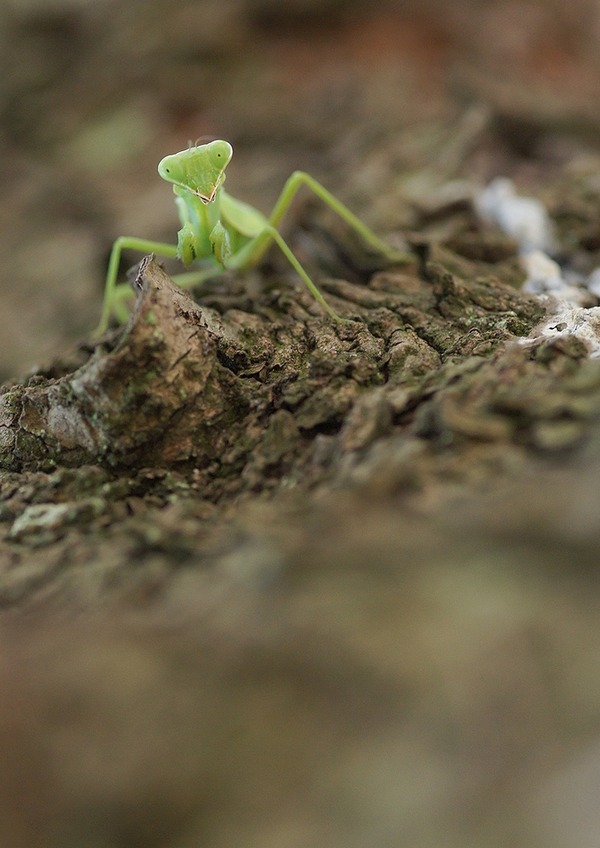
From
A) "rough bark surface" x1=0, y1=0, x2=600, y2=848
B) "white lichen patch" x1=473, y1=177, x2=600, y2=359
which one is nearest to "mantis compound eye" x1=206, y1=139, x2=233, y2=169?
"rough bark surface" x1=0, y1=0, x2=600, y2=848

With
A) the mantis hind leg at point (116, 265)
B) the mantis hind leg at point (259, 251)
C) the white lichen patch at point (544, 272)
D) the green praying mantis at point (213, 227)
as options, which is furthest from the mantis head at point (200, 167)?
the white lichen patch at point (544, 272)

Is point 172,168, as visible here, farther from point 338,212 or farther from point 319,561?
point 319,561

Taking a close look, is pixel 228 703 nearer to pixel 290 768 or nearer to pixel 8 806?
pixel 290 768

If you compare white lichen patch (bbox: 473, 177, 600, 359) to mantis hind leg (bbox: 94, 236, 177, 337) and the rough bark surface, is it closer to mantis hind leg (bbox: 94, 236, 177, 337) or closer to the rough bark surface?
the rough bark surface

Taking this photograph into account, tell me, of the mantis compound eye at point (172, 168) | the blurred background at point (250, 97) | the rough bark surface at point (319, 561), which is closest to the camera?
the rough bark surface at point (319, 561)

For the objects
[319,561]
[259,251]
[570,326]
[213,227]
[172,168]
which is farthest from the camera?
[259,251]

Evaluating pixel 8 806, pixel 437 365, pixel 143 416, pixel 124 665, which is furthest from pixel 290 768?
pixel 437 365

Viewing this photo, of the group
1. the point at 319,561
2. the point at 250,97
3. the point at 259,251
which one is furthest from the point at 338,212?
the point at 319,561

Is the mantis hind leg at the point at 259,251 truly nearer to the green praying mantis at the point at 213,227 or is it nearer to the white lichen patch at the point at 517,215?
the green praying mantis at the point at 213,227
